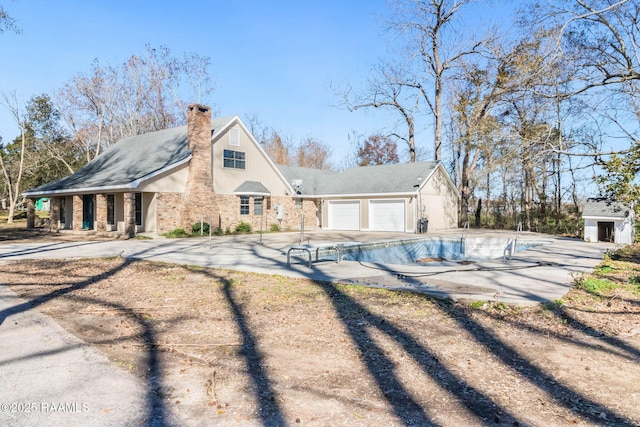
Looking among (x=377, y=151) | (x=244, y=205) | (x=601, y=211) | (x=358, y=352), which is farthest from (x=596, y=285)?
(x=377, y=151)

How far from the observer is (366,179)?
27.2m

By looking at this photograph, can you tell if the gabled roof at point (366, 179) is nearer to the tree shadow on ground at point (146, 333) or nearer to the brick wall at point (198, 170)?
the brick wall at point (198, 170)

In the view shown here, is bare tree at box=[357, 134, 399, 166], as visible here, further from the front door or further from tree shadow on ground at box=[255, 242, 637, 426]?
tree shadow on ground at box=[255, 242, 637, 426]

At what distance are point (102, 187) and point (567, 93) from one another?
18.4 m

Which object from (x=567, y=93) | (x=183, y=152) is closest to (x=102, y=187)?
(x=183, y=152)

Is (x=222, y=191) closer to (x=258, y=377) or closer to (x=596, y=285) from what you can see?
(x=596, y=285)

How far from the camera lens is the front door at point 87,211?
23.0 m

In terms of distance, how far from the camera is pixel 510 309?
6.04m

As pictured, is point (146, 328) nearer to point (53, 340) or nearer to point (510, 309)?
point (53, 340)

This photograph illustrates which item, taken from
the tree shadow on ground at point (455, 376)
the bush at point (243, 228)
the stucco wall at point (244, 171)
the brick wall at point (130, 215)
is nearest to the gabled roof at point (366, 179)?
the stucco wall at point (244, 171)

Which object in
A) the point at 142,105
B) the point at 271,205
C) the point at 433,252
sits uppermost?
the point at 142,105

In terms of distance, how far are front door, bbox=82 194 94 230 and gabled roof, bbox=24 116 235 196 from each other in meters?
1.09

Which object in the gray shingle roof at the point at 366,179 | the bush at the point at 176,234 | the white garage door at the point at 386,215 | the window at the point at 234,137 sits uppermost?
the window at the point at 234,137

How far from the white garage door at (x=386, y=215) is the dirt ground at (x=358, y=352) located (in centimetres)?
1719
